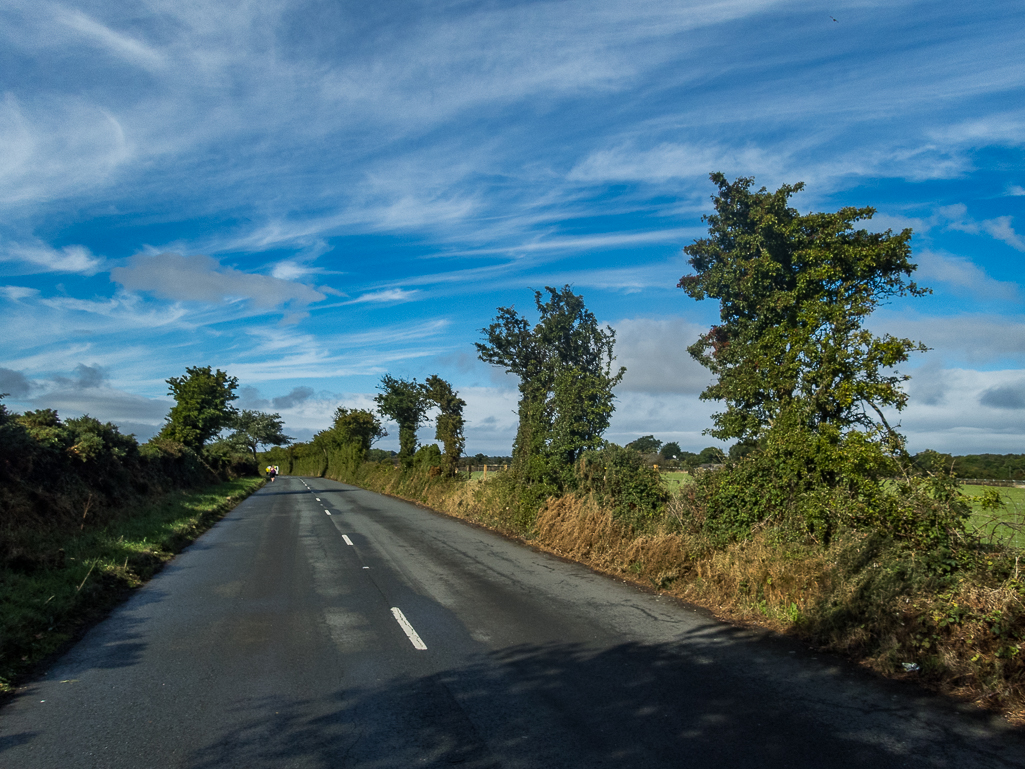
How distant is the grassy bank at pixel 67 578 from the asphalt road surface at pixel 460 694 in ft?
1.50

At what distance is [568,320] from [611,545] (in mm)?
34253

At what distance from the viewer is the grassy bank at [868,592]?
5.78 metres

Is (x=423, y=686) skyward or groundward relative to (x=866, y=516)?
groundward

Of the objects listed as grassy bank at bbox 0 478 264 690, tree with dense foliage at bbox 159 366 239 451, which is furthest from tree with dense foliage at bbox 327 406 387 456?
grassy bank at bbox 0 478 264 690

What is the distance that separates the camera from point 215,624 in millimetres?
8227

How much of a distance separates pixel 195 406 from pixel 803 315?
3543 centimetres

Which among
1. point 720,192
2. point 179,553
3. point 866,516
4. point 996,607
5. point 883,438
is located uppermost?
point 720,192

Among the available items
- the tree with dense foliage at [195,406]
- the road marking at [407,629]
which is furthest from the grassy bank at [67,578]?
the tree with dense foliage at [195,406]

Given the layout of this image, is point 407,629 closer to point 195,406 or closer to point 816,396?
point 816,396

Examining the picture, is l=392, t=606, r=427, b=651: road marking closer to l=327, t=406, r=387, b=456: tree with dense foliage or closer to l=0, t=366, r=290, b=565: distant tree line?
l=0, t=366, r=290, b=565: distant tree line

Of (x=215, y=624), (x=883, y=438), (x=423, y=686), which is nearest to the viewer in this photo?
(x=423, y=686)

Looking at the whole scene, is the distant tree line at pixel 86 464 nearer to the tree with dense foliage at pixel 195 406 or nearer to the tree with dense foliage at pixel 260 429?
the tree with dense foliage at pixel 195 406

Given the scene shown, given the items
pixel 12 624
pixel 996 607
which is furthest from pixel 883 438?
pixel 12 624

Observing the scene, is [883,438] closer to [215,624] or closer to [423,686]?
[423,686]
